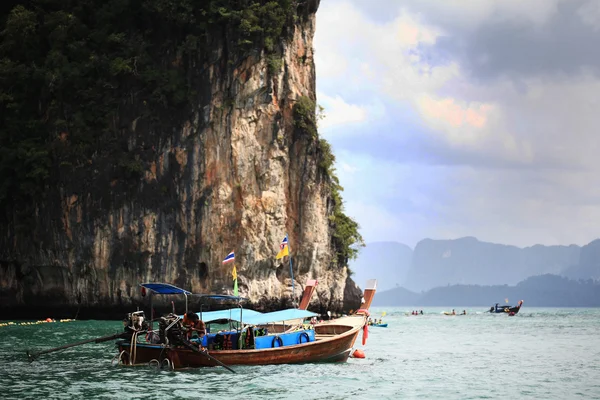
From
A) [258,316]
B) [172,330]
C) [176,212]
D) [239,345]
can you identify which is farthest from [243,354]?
[176,212]

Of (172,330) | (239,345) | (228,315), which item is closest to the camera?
(172,330)

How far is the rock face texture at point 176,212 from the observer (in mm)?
53500

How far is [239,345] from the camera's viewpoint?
1036 inches

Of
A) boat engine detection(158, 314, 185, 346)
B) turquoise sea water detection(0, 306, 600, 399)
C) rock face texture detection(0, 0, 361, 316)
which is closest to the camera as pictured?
turquoise sea water detection(0, 306, 600, 399)

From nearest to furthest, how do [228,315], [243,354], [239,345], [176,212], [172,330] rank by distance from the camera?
[172,330] < [243,354] < [239,345] < [228,315] < [176,212]

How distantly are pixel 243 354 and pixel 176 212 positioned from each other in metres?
29.5

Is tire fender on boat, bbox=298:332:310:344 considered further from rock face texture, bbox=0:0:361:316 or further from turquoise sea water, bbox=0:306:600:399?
rock face texture, bbox=0:0:361:316

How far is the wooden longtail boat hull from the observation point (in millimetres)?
25219

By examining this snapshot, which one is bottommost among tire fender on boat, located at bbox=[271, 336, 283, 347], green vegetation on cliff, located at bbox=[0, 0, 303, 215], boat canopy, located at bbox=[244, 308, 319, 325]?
tire fender on boat, located at bbox=[271, 336, 283, 347]

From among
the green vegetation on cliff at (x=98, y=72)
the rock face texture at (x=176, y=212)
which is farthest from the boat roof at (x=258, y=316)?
the green vegetation on cliff at (x=98, y=72)

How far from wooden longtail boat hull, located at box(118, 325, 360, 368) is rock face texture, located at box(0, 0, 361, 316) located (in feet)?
84.2

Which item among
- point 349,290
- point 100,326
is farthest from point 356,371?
point 349,290

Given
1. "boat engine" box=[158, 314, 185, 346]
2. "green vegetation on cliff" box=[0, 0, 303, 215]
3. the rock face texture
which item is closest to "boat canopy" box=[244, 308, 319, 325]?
"boat engine" box=[158, 314, 185, 346]

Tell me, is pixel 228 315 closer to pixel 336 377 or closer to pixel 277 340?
pixel 277 340
